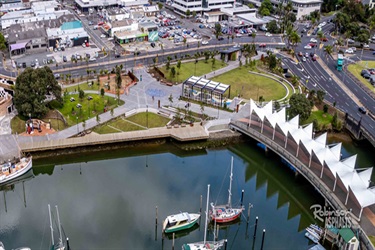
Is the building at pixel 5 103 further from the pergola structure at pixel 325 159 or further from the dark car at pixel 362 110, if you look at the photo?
the dark car at pixel 362 110

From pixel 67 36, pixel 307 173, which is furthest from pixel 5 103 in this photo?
pixel 307 173

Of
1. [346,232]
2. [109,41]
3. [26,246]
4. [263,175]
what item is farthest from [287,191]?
[109,41]

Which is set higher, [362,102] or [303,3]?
[303,3]

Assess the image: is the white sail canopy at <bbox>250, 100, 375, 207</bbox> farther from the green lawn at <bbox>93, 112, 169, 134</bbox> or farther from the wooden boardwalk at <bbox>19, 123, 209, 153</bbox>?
the green lawn at <bbox>93, 112, 169, 134</bbox>

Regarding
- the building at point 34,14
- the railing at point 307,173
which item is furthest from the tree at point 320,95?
the building at point 34,14

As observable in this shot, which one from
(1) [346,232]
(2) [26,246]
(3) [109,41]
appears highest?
(3) [109,41]

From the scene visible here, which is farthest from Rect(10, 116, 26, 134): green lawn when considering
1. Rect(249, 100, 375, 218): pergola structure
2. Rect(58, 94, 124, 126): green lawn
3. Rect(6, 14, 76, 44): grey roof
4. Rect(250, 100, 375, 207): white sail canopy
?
Rect(250, 100, 375, 207): white sail canopy

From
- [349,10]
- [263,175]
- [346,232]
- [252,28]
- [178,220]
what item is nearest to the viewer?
[346,232]

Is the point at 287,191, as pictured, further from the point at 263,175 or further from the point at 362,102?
the point at 362,102
